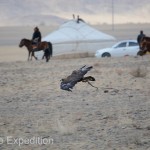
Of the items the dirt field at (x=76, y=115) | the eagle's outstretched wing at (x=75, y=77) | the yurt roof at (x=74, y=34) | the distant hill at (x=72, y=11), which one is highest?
the distant hill at (x=72, y=11)

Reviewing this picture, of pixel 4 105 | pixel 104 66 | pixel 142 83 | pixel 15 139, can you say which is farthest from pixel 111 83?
pixel 15 139

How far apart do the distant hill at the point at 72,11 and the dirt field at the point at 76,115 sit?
90.2 m

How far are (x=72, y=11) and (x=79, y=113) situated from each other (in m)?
100

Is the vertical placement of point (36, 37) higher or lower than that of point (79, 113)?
higher

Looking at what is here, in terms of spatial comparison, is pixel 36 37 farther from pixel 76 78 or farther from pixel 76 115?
pixel 76 115

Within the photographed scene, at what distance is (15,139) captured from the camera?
7984 mm

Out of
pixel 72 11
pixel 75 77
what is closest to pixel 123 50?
pixel 75 77

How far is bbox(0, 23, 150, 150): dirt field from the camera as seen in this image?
7734 millimetres

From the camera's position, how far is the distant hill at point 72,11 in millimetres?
105562

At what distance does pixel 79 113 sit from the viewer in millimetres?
9930

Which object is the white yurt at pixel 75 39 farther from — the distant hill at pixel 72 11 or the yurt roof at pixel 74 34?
the distant hill at pixel 72 11

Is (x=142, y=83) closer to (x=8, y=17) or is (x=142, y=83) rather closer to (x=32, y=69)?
(x=32, y=69)

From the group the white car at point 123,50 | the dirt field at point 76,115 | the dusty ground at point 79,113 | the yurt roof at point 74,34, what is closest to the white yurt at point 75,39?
the yurt roof at point 74,34

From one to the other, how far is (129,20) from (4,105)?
9808cm
